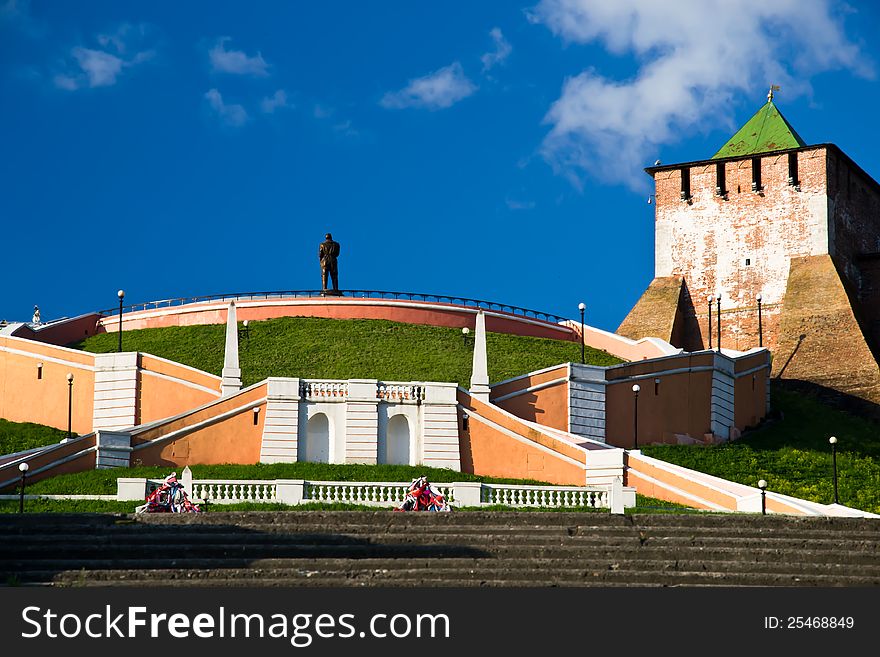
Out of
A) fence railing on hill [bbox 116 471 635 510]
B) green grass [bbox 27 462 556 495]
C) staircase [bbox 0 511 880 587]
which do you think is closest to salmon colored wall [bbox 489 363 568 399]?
green grass [bbox 27 462 556 495]

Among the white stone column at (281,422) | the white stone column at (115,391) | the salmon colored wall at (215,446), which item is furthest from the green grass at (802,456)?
the white stone column at (115,391)

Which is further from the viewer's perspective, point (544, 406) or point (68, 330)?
point (68, 330)

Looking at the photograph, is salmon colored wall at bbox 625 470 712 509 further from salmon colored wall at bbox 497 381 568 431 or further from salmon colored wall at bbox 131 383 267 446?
salmon colored wall at bbox 131 383 267 446

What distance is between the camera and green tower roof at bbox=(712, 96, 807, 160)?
220ft

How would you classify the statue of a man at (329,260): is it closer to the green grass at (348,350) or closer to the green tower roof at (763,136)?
the green grass at (348,350)

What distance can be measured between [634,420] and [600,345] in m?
11.5

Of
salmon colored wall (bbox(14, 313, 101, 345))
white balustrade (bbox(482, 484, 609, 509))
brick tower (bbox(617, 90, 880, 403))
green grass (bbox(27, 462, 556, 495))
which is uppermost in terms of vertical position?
brick tower (bbox(617, 90, 880, 403))

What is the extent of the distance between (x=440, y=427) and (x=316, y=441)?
2799 millimetres

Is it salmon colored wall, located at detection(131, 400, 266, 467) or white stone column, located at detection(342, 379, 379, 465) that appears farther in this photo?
white stone column, located at detection(342, 379, 379, 465)

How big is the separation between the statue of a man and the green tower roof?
1557cm

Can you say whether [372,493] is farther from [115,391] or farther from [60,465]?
[115,391]

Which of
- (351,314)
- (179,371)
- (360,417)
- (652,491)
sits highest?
(351,314)

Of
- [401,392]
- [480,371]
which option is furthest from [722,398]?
[401,392]

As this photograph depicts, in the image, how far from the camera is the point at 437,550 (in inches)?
1139
